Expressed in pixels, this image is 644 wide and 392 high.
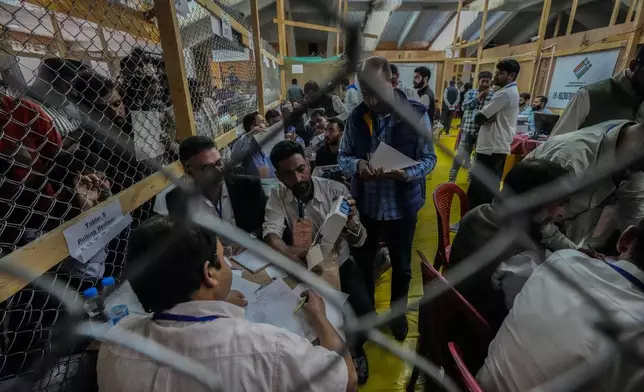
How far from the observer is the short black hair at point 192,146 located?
4.66 ft

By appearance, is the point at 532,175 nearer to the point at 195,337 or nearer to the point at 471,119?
the point at 195,337

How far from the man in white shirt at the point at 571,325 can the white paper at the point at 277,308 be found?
554 mm

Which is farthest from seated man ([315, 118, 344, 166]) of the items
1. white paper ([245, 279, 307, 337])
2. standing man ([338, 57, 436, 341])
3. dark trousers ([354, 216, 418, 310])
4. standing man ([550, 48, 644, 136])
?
white paper ([245, 279, 307, 337])

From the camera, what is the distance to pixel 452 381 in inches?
34.6

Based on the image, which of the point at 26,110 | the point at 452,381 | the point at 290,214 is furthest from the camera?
the point at 290,214

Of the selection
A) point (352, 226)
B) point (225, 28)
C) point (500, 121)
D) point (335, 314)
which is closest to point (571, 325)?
point (335, 314)

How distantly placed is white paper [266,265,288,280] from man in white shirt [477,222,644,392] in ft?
2.52

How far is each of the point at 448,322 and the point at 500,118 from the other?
8.20ft

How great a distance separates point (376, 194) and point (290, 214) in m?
0.47

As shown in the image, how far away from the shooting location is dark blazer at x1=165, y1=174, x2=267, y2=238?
5.79ft

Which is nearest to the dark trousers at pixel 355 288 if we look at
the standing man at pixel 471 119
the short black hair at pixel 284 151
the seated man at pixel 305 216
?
the seated man at pixel 305 216

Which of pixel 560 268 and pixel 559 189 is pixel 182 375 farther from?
pixel 559 189

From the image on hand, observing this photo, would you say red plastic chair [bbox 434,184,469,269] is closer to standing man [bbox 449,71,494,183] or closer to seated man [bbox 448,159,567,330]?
seated man [bbox 448,159,567,330]

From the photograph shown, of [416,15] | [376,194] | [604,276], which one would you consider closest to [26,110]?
[376,194]
